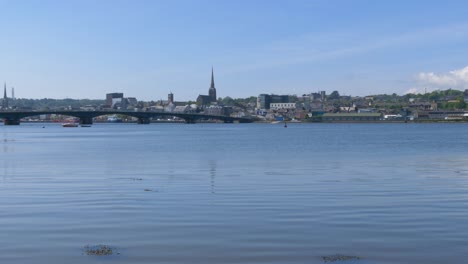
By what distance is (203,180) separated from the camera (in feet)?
102

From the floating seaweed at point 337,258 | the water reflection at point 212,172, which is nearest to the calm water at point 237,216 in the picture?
the water reflection at point 212,172

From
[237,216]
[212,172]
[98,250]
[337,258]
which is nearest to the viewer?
[337,258]

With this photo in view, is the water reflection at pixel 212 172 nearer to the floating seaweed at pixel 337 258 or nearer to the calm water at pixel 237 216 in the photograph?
the calm water at pixel 237 216

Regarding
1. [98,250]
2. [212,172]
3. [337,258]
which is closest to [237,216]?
[98,250]

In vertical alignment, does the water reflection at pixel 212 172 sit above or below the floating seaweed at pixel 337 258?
below

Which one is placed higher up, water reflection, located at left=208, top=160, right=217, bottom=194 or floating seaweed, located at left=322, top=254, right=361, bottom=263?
floating seaweed, located at left=322, top=254, right=361, bottom=263

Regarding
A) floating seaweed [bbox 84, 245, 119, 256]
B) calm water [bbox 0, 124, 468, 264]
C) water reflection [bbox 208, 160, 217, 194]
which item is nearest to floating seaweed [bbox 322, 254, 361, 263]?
calm water [bbox 0, 124, 468, 264]

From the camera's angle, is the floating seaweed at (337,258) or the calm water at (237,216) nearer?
the floating seaweed at (337,258)

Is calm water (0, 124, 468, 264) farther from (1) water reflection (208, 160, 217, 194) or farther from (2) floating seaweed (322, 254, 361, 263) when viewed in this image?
(2) floating seaweed (322, 254, 361, 263)

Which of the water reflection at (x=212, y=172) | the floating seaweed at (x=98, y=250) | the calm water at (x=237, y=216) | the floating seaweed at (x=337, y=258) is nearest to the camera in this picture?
the floating seaweed at (x=337, y=258)

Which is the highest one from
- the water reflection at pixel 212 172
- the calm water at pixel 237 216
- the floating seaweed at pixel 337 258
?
the floating seaweed at pixel 337 258

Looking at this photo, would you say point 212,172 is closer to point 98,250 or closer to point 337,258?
point 98,250

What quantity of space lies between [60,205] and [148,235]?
6.52m

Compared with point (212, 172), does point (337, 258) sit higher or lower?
higher
